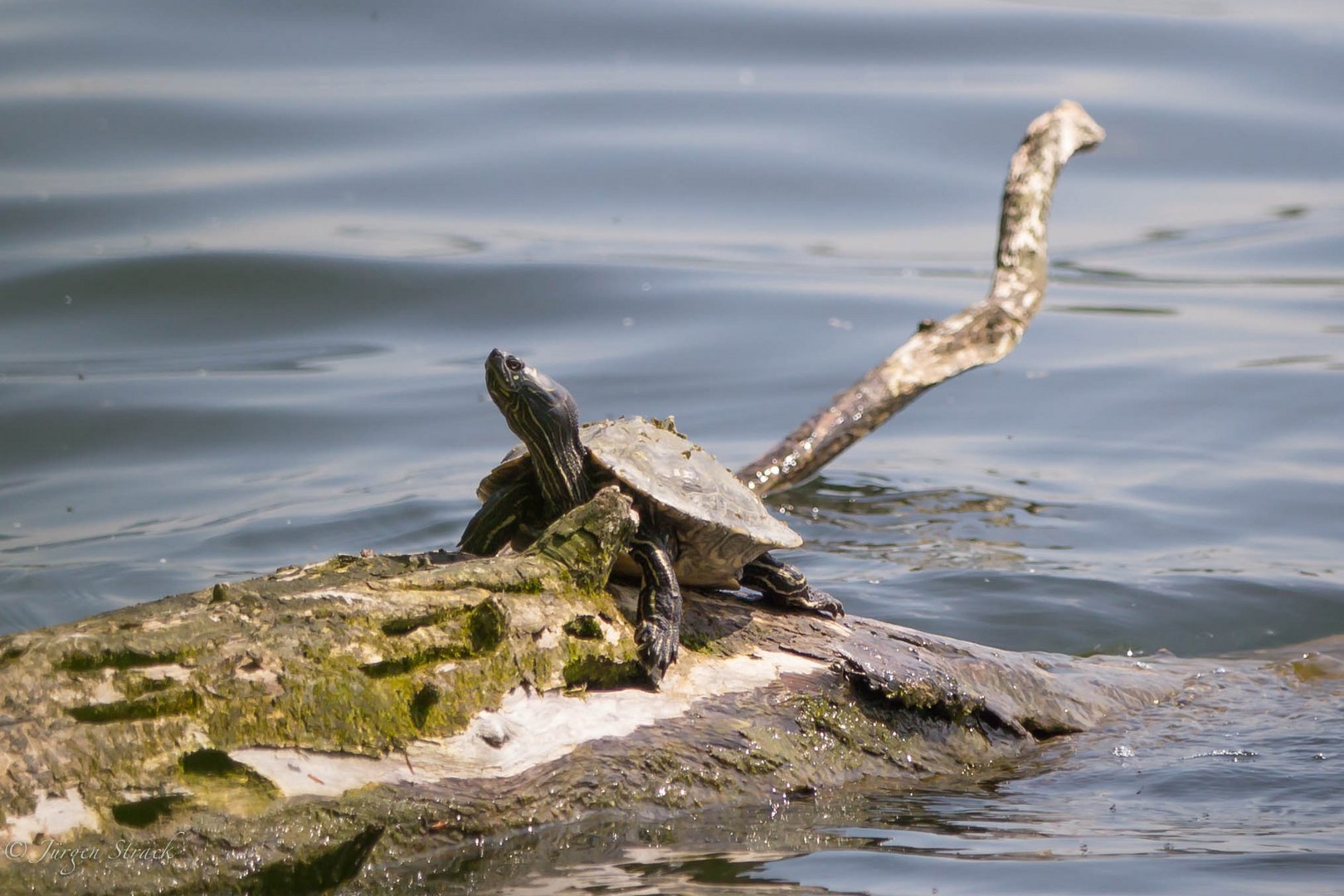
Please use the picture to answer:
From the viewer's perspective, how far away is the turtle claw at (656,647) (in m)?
3.22

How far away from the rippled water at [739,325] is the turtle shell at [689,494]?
0.67m

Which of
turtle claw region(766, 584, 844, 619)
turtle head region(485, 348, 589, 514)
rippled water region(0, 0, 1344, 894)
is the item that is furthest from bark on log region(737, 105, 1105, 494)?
turtle head region(485, 348, 589, 514)

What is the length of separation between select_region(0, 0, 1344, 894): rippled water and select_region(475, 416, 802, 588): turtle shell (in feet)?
2.19

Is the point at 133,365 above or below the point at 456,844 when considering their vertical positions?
above

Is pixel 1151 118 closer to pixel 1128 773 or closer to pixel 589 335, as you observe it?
pixel 589 335

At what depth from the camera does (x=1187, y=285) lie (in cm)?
1086

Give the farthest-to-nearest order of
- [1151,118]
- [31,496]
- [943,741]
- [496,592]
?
1. [1151,118]
2. [31,496]
3. [943,741]
4. [496,592]

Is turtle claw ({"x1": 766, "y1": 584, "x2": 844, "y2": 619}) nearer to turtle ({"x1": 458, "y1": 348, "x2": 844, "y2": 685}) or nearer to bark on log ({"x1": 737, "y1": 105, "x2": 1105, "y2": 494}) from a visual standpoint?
turtle ({"x1": 458, "y1": 348, "x2": 844, "y2": 685})

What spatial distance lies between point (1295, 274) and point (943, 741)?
8345 millimetres

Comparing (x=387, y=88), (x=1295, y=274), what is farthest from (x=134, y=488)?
(x=1295, y=274)

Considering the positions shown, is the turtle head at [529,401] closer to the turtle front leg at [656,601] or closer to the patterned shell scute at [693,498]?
the patterned shell scute at [693,498]

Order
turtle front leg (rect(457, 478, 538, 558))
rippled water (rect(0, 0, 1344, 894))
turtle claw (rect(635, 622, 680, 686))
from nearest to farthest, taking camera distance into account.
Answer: turtle claw (rect(635, 622, 680, 686)) → turtle front leg (rect(457, 478, 538, 558)) → rippled water (rect(0, 0, 1344, 894))

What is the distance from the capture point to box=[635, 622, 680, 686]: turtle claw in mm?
3225

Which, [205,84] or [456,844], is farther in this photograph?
[205,84]
